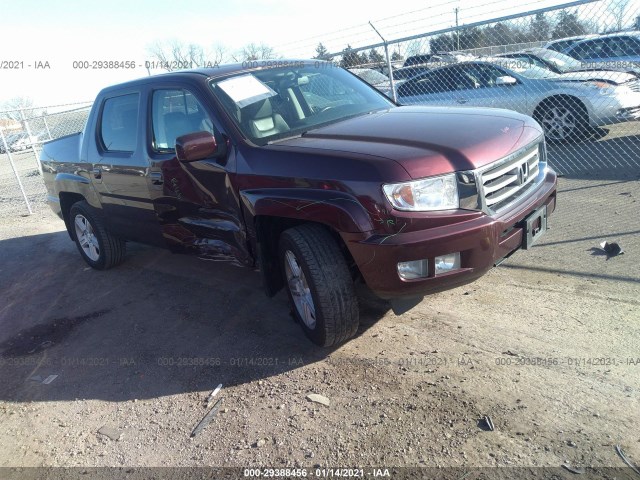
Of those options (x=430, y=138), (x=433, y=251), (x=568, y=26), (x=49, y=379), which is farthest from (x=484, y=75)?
(x=49, y=379)

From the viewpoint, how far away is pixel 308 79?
A: 4.42m

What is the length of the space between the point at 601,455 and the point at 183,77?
3.66m

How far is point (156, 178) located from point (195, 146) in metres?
1.04

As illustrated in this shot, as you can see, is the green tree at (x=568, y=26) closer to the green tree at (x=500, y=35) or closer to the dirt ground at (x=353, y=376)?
the green tree at (x=500, y=35)

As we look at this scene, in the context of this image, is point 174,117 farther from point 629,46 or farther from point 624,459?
point 629,46

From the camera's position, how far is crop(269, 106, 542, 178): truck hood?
9.77 ft

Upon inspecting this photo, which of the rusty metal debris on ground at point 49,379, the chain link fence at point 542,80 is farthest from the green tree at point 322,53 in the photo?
the rusty metal debris on ground at point 49,379

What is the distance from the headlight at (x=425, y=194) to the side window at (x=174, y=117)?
62.8 inches

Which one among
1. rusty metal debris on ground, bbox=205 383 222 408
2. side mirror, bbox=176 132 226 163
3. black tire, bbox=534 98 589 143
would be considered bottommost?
rusty metal debris on ground, bbox=205 383 222 408

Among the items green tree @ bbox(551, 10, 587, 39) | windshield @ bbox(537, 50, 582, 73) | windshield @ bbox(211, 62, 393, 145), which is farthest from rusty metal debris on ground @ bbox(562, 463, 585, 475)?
windshield @ bbox(537, 50, 582, 73)

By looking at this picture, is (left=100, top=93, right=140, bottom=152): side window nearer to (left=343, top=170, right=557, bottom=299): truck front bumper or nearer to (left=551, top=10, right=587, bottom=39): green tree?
(left=343, top=170, right=557, bottom=299): truck front bumper

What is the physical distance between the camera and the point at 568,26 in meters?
7.16

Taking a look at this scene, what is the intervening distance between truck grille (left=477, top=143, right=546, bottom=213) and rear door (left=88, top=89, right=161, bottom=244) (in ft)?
9.09

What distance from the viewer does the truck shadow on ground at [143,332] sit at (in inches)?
142
